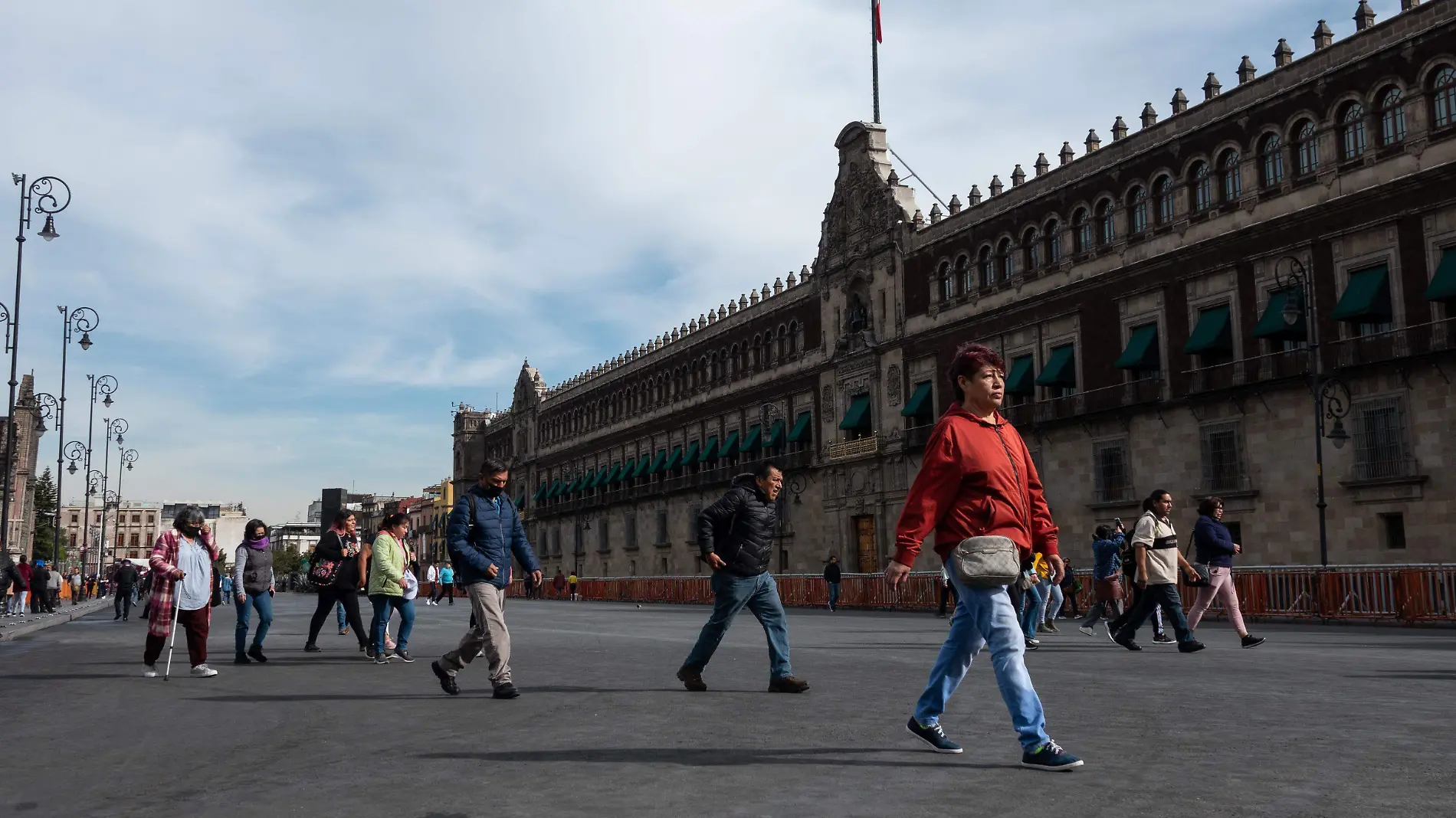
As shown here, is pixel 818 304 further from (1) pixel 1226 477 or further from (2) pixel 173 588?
(2) pixel 173 588

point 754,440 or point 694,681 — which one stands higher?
point 754,440

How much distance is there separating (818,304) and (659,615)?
21772 millimetres

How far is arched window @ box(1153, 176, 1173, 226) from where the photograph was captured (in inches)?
1299

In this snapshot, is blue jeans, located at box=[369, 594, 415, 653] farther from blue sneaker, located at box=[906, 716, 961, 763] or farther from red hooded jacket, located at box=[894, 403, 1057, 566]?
red hooded jacket, located at box=[894, 403, 1057, 566]

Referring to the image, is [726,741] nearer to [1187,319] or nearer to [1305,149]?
[1305,149]

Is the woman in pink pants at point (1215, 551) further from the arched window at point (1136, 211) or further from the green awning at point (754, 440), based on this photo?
the green awning at point (754, 440)

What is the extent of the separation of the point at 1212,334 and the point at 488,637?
25868 millimetres

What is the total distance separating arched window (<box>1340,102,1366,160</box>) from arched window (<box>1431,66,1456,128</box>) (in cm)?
156

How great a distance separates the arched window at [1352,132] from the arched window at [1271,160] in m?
1.48

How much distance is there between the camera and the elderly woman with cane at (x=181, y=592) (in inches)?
463

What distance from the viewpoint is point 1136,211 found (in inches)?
1348

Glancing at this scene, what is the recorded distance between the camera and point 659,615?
2961cm

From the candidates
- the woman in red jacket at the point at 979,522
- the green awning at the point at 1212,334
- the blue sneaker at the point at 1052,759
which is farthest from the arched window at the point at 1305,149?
the blue sneaker at the point at 1052,759

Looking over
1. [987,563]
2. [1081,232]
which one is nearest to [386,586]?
[987,563]
